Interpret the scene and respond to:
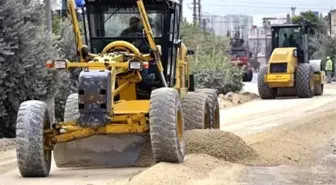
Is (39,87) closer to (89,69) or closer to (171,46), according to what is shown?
(171,46)

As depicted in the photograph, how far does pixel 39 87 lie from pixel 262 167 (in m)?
8.17

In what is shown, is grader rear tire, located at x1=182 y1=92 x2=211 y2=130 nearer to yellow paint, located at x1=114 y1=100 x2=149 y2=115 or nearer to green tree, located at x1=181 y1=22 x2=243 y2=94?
yellow paint, located at x1=114 y1=100 x2=149 y2=115

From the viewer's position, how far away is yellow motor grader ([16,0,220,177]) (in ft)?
38.2

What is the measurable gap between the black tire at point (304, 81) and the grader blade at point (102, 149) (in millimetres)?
19452

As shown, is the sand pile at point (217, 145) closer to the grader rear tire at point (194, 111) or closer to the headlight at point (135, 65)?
the grader rear tire at point (194, 111)

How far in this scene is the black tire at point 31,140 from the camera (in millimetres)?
11680

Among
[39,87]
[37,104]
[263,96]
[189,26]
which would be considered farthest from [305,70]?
[37,104]

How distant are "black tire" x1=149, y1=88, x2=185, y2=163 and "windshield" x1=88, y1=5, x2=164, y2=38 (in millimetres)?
2226

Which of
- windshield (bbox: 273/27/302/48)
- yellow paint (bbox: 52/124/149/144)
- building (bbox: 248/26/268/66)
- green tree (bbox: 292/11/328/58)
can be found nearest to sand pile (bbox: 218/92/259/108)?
windshield (bbox: 273/27/302/48)

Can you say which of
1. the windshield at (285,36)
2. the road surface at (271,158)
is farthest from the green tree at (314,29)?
the road surface at (271,158)

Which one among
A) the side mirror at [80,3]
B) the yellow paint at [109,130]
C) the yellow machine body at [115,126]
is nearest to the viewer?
the yellow paint at [109,130]

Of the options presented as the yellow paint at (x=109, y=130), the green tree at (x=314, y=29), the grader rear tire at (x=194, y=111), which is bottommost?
the green tree at (x=314, y=29)

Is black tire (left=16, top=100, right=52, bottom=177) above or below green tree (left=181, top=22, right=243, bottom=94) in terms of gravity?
above

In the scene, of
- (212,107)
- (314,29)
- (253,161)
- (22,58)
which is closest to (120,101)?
(253,161)
